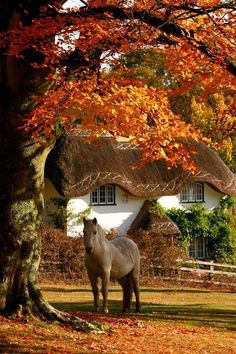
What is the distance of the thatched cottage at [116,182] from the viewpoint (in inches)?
1394

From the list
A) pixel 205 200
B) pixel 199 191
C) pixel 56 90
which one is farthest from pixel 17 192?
pixel 199 191

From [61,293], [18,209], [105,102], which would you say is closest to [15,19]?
[105,102]

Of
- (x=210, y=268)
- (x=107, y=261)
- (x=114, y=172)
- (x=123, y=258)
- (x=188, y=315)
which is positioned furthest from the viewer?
(x=114, y=172)

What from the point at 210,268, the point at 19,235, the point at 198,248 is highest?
the point at 198,248

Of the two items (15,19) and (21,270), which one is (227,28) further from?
(21,270)

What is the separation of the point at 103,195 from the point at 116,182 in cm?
160

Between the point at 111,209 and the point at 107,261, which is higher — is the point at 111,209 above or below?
above

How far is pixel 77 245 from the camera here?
30938 millimetres

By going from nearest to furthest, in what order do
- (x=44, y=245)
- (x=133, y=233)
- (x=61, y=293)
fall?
(x=61, y=293) → (x=44, y=245) → (x=133, y=233)

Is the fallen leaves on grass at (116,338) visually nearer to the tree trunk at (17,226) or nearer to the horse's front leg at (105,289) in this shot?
the tree trunk at (17,226)

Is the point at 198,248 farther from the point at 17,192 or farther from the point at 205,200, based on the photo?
the point at 17,192

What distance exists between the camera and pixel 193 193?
41062 mm

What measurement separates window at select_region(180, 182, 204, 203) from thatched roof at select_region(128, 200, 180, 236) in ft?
9.30

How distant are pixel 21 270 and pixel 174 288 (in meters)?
18.6
